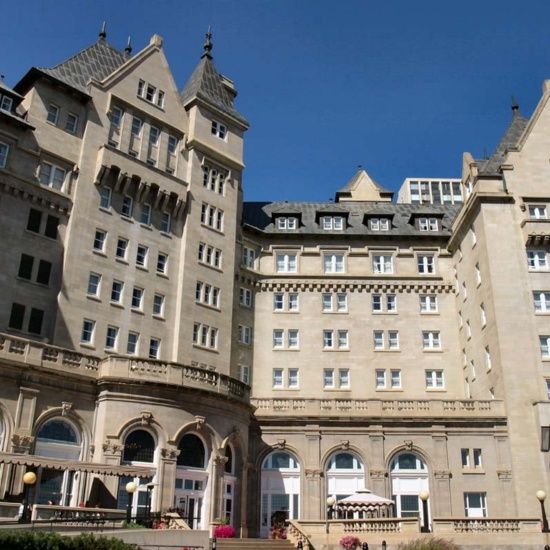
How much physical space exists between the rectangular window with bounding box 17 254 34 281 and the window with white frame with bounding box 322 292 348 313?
24935 millimetres

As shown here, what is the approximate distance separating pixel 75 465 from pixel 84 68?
101 ft

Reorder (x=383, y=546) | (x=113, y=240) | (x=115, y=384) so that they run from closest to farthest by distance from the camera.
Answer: (x=383, y=546) → (x=115, y=384) → (x=113, y=240)

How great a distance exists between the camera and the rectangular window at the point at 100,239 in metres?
47.2

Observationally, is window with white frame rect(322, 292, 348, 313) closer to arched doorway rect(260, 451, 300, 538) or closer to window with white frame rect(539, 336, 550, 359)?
arched doorway rect(260, 451, 300, 538)

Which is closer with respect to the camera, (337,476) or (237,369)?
(337,476)

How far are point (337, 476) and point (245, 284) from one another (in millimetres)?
18171

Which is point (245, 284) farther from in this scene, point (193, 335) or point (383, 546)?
point (383, 546)

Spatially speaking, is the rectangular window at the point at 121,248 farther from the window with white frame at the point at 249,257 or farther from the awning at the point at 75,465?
the awning at the point at 75,465

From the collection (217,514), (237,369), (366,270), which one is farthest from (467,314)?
(217,514)

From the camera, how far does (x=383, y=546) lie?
32.5 meters

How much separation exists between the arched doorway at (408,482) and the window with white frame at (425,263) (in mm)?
18126

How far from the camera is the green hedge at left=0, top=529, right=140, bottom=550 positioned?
1966 centimetres

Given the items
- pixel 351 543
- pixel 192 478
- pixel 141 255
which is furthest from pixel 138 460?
pixel 141 255

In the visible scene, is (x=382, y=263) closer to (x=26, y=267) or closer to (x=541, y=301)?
(x=541, y=301)
